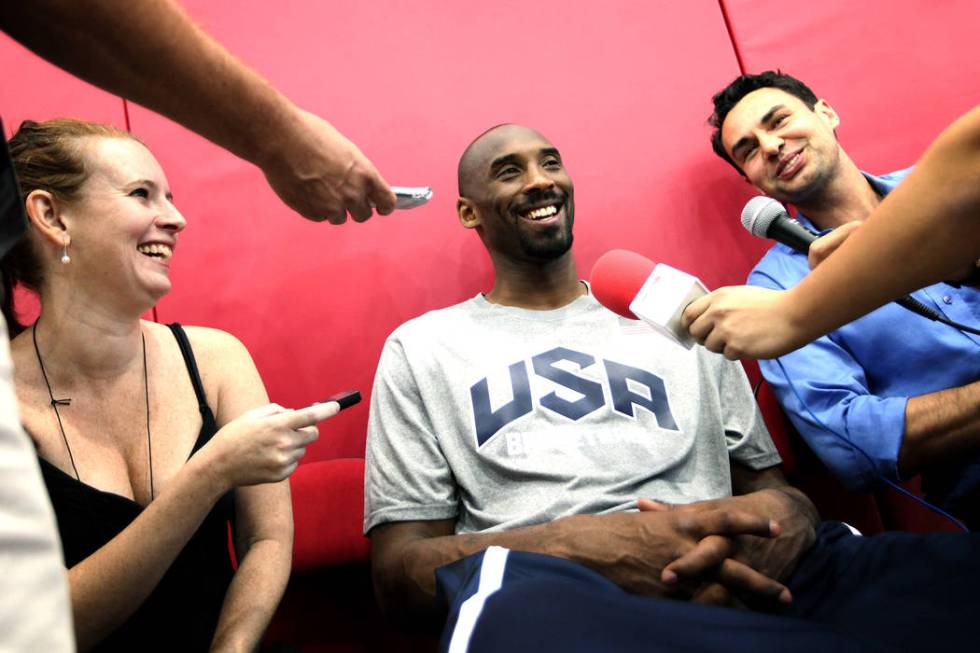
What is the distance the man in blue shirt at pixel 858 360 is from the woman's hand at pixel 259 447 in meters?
0.98

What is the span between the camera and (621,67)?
2.17 metres

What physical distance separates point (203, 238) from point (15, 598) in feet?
5.34

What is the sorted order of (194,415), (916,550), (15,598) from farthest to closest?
(194,415) < (916,550) < (15,598)

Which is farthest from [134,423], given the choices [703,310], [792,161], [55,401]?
[792,161]

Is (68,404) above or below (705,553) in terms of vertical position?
above

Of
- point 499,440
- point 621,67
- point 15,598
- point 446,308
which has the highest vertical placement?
point 621,67

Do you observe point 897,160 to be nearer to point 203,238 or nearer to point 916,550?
point 916,550

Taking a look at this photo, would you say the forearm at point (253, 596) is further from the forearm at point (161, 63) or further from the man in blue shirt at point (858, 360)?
the man in blue shirt at point (858, 360)

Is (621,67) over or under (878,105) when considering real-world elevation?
over

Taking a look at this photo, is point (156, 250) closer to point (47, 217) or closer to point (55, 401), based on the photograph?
point (47, 217)

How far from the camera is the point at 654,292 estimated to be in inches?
41.0

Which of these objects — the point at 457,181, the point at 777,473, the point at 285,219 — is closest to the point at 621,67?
the point at 457,181

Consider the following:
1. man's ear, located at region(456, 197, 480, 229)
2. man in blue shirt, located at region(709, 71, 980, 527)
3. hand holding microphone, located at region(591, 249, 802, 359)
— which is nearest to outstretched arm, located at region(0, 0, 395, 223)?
hand holding microphone, located at region(591, 249, 802, 359)

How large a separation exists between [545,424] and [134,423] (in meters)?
0.73
